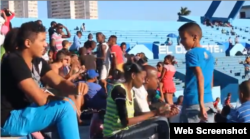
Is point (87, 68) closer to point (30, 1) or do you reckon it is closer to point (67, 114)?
point (67, 114)

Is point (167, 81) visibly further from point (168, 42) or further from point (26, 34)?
point (168, 42)

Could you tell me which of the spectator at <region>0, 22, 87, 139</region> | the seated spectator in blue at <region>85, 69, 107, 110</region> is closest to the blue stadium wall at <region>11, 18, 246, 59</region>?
the seated spectator in blue at <region>85, 69, 107, 110</region>

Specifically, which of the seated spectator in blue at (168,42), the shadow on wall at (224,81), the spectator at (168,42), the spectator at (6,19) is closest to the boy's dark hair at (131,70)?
the spectator at (6,19)

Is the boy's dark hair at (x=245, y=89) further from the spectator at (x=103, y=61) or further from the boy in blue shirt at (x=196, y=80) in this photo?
the spectator at (x=103, y=61)

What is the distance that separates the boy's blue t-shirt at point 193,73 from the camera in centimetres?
444

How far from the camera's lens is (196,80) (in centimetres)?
442

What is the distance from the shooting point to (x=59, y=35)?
10.0 metres

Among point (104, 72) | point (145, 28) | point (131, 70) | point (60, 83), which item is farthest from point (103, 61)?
point (145, 28)

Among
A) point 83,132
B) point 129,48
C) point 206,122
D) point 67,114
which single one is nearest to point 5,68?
point 67,114

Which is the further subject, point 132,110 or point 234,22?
point 234,22

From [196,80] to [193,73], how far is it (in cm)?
8

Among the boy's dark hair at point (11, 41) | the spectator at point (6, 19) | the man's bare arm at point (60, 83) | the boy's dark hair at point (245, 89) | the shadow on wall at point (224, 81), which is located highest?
the spectator at point (6, 19)

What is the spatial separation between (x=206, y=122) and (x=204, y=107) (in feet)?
0.55

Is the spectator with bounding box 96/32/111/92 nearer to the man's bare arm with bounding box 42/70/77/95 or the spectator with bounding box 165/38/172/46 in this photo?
the man's bare arm with bounding box 42/70/77/95
